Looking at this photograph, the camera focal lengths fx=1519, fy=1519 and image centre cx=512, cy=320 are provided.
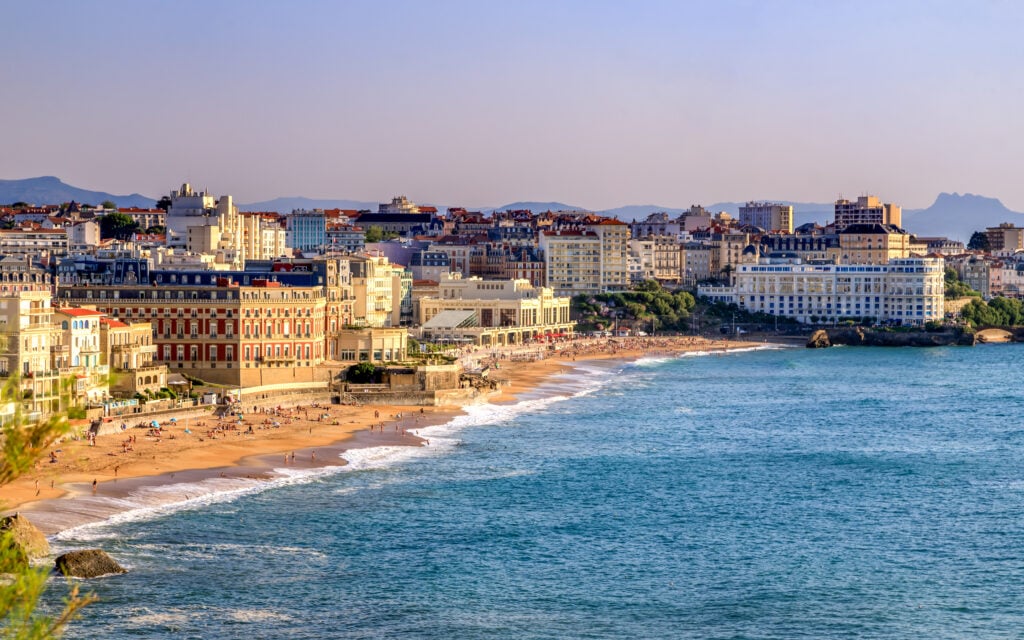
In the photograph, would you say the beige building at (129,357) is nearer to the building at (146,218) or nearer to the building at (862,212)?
the building at (146,218)

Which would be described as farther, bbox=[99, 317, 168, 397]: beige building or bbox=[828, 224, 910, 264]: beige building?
bbox=[828, 224, 910, 264]: beige building

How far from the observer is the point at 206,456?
43344mm

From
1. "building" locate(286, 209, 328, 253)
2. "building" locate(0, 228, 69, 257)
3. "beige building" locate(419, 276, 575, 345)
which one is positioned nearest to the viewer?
"beige building" locate(419, 276, 575, 345)

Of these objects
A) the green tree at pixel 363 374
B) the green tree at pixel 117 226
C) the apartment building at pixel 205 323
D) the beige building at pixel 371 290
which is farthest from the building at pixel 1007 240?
the apartment building at pixel 205 323

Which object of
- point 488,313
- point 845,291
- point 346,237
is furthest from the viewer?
point 346,237

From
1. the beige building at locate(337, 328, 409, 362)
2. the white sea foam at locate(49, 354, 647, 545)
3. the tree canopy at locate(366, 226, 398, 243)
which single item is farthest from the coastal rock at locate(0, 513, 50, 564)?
the tree canopy at locate(366, 226, 398, 243)

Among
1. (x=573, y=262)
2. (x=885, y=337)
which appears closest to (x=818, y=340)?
(x=885, y=337)

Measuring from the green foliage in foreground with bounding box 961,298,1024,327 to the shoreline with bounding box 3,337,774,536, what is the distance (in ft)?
254

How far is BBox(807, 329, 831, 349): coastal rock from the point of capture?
4599 inches

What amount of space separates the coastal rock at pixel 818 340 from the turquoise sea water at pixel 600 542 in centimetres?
6126

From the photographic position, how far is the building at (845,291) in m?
127

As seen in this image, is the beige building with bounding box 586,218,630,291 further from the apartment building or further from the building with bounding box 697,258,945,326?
the apartment building

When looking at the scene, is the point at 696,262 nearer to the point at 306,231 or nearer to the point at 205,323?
the point at 306,231

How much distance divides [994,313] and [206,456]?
4044 inches
